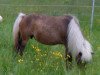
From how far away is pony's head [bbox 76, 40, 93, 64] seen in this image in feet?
24.9

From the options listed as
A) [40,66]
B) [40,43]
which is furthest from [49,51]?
[40,66]

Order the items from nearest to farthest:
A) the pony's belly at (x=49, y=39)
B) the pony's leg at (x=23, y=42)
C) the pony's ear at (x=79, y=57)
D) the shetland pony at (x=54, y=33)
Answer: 1. the pony's ear at (x=79, y=57)
2. the shetland pony at (x=54, y=33)
3. the pony's belly at (x=49, y=39)
4. the pony's leg at (x=23, y=42)

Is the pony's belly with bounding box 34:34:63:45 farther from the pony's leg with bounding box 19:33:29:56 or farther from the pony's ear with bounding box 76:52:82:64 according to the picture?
the pony's ear with bounding box 76:52:82:64

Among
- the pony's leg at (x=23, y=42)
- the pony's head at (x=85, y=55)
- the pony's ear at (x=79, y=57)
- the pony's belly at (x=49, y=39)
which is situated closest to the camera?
the pony's head at (x=85, y=55)

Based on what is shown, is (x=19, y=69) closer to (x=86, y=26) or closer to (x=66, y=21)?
(x=66, y=21)

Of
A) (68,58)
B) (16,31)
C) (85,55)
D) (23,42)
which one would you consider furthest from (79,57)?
(16,31)

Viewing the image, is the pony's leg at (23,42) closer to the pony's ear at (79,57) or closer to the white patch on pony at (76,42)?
the white patch on pony at (76,42)

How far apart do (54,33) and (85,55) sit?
1.19 metres


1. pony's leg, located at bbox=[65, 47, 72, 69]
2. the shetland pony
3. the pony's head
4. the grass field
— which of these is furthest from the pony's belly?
the pony's head

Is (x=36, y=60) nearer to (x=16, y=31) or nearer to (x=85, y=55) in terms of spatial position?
(x=85, y=55)

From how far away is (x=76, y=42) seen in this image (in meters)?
8.02

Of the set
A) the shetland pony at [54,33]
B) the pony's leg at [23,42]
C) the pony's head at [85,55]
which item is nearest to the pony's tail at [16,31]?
the shetland pony at [54,33]

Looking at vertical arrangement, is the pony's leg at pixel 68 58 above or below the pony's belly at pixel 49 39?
below

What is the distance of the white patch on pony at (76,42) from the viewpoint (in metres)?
7.78
